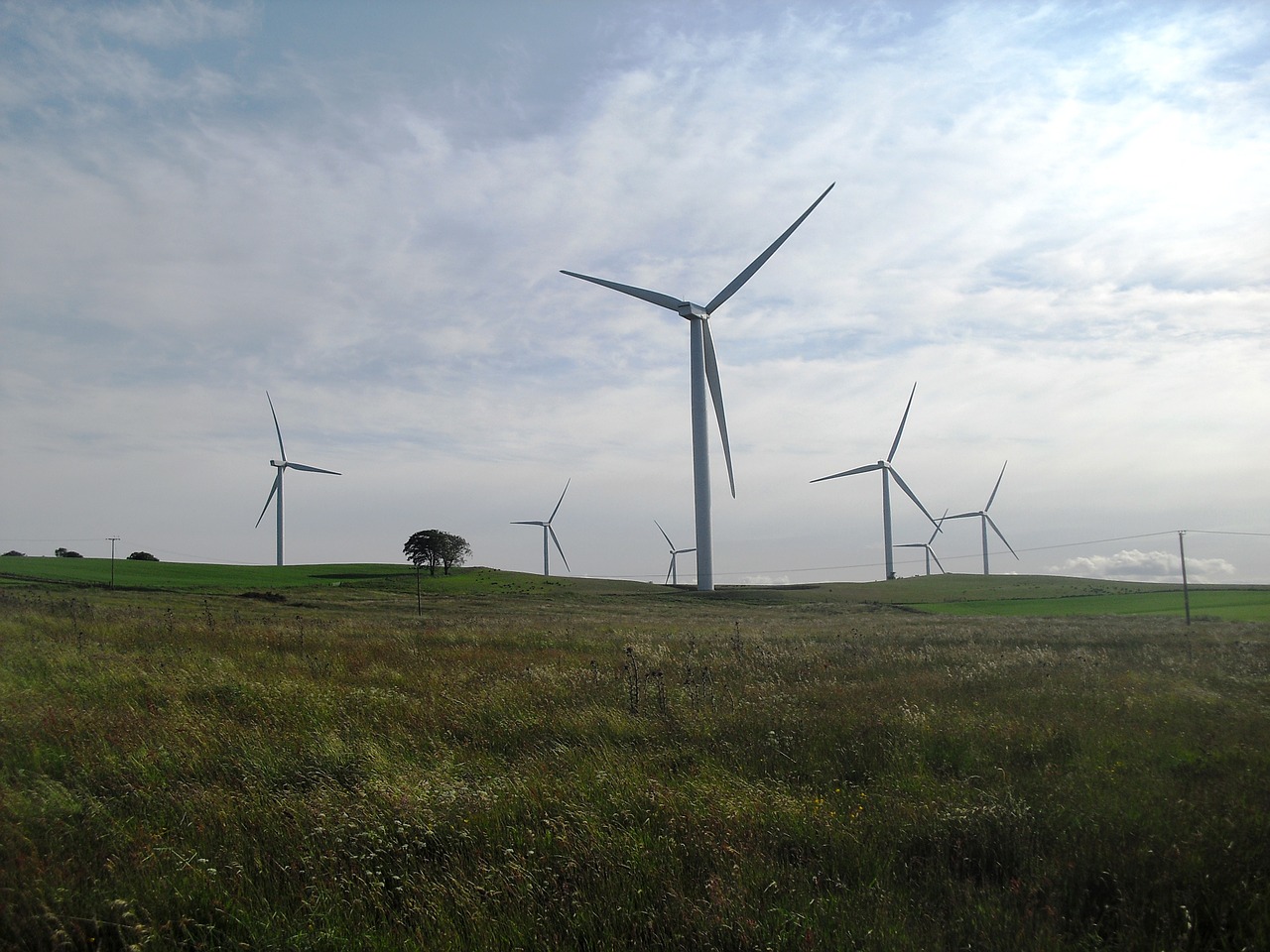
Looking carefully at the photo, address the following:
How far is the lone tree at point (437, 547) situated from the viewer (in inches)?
4343

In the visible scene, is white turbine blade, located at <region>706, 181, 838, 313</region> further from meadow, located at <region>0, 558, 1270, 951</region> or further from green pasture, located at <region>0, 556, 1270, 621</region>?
meadow, located at <region>0, 558, 1270, 951</region>

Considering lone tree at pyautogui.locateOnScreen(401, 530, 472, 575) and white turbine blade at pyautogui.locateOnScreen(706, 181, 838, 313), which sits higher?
white turbine blade at pyautogui.locateOnScreen(706, 181, 838, 313)

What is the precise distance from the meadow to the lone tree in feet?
323

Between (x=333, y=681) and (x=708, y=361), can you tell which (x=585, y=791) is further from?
(x=708, y=361)

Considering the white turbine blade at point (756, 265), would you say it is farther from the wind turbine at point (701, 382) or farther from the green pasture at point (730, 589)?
the green pasture at point (730, 589)

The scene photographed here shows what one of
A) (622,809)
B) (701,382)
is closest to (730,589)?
(701,382)

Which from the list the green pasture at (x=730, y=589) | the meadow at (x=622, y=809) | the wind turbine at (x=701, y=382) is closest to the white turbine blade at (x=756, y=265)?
the wind turbine at (x=701, y=382)

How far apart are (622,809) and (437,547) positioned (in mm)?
108940

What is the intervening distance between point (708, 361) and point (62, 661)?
5548cm

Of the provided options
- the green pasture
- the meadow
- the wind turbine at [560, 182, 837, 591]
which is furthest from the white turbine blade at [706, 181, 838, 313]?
the meadow

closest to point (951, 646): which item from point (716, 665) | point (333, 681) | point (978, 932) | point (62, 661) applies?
point (716, 665)

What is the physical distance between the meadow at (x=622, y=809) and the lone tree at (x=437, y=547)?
3878 inches

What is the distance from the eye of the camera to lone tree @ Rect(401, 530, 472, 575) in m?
110

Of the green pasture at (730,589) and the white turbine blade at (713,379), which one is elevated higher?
the white turbine blade at (713,379)
